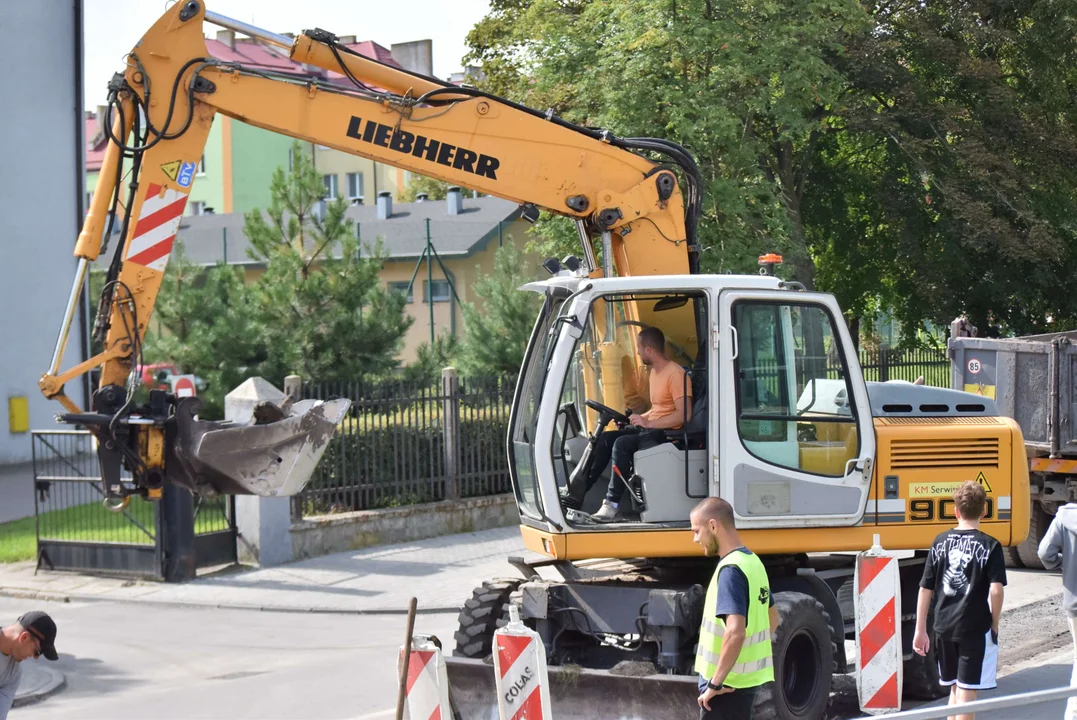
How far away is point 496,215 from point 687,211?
104 ft

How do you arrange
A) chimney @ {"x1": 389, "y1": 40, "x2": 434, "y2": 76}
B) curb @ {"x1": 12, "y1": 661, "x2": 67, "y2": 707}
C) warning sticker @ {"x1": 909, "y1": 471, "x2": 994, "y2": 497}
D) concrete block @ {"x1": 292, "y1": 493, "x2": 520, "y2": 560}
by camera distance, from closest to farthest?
warning sticker @ {"x1": 909, "y1": 471, "x2": 994, "y2": 497} → curb @ {"x1": 12, "y1": 661, "x2": 67, "y2": 707} → concrete block @ {"x1": 292, "y1": 493, "x2": 520, "y2": 560} → chimney @ {"x1": 389, "y1": 40, "x2": 434, "y2": 76}

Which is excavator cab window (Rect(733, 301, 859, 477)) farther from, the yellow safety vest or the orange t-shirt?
the yellow safety vest

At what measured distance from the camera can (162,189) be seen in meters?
8.24

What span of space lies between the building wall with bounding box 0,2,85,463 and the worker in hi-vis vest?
2177 centimetres

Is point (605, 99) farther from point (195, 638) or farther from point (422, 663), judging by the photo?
point (422, 663)

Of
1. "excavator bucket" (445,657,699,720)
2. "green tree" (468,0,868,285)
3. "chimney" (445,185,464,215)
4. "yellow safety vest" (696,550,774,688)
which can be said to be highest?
"chimney" (445,185,464,215)

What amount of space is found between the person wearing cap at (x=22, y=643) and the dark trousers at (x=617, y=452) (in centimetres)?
324

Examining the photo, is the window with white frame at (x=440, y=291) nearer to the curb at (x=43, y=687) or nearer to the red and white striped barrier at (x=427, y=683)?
the curb at (x=43, y=687)

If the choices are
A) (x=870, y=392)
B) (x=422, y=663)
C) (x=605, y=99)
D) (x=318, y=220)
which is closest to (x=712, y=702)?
(x=422, y=663)

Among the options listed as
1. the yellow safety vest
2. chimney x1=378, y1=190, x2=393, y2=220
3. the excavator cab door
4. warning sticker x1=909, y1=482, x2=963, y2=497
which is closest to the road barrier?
the yellow safety vest

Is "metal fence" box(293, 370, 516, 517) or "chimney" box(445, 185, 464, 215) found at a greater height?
"chimney" box(445, 185, 464, 215)

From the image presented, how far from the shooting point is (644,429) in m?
8.02

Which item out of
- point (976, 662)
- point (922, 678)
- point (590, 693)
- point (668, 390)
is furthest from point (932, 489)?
point (590, 693)

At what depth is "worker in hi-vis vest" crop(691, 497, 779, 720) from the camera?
576cm
